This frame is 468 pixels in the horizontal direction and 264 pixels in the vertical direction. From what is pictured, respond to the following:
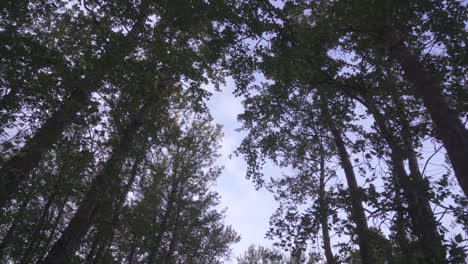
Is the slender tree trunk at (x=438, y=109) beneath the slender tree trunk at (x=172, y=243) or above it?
beneath

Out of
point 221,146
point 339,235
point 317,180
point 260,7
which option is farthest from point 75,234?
point 221,146

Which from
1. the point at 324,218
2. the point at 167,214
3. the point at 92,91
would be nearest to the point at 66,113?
the point at 92,91

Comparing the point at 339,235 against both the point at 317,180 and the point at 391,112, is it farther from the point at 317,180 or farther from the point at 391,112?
the point at 317,180

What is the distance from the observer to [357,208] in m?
5.46

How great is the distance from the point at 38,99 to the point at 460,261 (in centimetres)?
753

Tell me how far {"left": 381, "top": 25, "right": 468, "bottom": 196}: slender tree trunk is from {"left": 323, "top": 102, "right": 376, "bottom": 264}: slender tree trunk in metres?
1.67

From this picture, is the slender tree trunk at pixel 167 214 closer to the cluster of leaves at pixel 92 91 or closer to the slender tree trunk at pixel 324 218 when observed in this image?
the cluster of leaves at pixel 92 91

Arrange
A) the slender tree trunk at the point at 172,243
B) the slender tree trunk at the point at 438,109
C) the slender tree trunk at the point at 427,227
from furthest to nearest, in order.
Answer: the slender tree trunk at the point at 172,243
the slender tree trunk at the point at 427,227
the slender tree trunk at the point at 438,109

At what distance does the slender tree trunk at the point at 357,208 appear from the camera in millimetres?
5223

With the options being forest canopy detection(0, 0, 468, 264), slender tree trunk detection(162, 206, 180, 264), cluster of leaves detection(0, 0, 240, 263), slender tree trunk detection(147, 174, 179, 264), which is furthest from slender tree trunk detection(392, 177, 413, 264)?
slender tree trunk detection(162, 206, 180, 264)

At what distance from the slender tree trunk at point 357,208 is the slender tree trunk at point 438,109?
1.67 metres

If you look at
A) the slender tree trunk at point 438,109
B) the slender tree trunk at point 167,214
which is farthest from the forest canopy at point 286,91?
the slender tree trunk at point 167,214

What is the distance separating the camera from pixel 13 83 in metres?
4.30

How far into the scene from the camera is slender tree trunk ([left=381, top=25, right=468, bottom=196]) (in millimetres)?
3707
